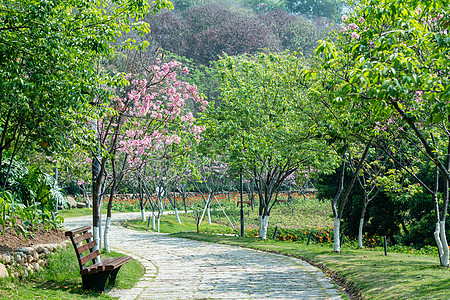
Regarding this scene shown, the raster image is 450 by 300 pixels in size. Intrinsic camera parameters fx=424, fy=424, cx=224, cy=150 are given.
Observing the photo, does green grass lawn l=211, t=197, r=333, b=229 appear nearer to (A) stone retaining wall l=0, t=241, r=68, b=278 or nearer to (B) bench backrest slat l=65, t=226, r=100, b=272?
(B) bench backrest slat l=65, t=226, r=100, b=272

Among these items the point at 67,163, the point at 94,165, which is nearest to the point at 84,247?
the point at 67,163

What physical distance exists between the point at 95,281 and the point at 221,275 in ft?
10.0

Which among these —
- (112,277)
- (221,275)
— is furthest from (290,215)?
(112,277)

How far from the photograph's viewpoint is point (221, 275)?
892cm

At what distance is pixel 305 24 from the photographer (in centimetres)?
5916

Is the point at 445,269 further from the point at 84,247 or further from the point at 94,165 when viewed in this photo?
the point at 94,165

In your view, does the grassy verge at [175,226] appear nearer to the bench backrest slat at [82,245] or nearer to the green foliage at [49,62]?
the bench backrest slat at [82,245]

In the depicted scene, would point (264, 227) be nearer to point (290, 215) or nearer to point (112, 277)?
point (112, 277)

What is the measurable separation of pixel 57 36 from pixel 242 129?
10.0 meters

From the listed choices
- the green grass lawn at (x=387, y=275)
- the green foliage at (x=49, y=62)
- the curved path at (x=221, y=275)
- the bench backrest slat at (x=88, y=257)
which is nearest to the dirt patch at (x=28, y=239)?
the bench backrest slat at (x=88, y=257)

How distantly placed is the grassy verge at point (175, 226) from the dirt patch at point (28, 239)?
11632 millimetres

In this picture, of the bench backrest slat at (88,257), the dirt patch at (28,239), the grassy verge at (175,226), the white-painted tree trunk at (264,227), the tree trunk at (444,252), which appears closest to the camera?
the bench backrest slat at (88,257)

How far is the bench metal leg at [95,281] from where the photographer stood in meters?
6.64

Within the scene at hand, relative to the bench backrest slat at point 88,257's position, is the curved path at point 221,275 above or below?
below
